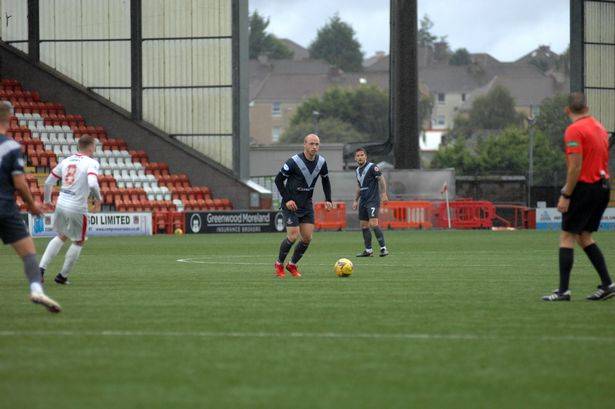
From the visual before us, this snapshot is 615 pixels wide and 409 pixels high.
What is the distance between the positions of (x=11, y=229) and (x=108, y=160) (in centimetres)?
3342

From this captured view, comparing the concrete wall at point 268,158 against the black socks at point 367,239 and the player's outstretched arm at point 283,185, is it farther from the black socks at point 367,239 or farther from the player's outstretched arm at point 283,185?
the player's outstretched arm at point 283,185

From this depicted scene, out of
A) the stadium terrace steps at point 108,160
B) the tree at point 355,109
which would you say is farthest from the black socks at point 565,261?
the tree at point 355,109

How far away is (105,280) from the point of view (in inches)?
642

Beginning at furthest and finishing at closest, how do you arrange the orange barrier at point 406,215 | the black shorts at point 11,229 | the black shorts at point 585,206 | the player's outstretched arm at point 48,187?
the orange barrier at point 406,215
the player's outstretched arm at point 48,187
the black shorts at point 585,206
the black shorts at point 11,229

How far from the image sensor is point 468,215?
42.4 meters

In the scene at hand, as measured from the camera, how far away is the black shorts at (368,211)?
23.7 meters

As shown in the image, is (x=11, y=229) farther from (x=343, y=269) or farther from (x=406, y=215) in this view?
(x=406, y=215)

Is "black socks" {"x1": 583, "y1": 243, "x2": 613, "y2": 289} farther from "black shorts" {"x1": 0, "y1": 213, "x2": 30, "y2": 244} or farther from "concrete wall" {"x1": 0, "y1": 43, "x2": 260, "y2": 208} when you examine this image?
"concrete wall" {"x1": 0, "y1": 43, "x2": 260, "y2": 208}

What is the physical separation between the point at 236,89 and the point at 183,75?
2.41m

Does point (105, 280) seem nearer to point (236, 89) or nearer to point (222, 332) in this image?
point (222, 332)

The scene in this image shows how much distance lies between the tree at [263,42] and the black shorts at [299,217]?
159 metres

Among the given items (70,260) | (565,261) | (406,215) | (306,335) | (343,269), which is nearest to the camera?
(306,335)

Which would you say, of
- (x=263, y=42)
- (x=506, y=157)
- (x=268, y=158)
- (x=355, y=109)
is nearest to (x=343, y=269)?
(x=268, y=158)

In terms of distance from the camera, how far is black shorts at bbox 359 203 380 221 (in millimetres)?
23734
